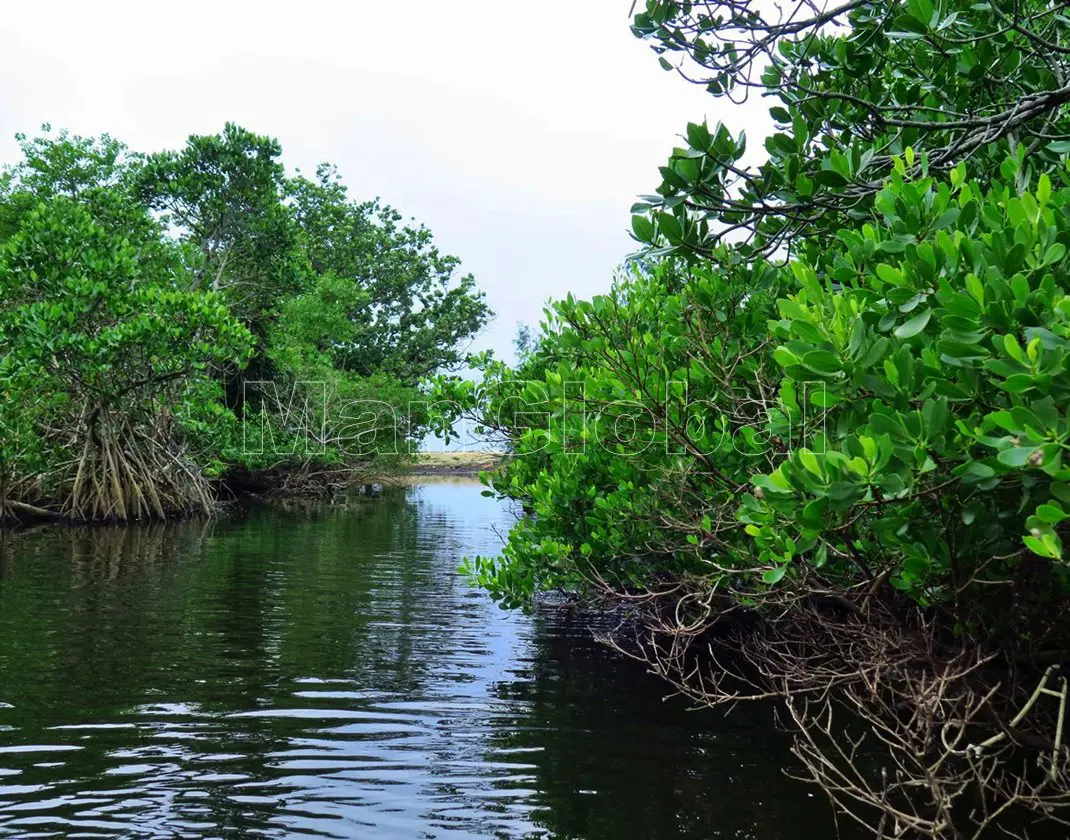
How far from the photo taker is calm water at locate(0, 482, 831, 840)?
4.64 metres

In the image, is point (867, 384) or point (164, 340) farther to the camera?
point (164, 340)

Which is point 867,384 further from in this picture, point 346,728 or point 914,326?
point 346,728

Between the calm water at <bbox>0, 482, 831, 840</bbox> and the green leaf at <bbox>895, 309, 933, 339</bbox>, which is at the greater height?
the green leaf at <bbox>895, 309, 933, 339</bbox>

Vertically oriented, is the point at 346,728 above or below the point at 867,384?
below

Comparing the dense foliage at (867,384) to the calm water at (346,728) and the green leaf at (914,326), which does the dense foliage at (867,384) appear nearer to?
the green leaf at (914,326)

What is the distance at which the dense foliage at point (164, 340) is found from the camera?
56.2ft

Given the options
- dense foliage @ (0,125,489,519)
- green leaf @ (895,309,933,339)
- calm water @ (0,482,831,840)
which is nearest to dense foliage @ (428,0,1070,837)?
green leaf @ (895,309,933,339)

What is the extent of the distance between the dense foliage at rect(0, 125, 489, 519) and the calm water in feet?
16.5

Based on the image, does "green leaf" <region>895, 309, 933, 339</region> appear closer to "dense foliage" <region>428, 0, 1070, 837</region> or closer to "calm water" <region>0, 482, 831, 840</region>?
"dense foliage" <region>428, 0, 1070, 837</region>

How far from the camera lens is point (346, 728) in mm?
6004

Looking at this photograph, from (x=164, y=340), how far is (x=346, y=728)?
13049 millimetres

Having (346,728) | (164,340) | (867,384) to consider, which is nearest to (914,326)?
(867,384)

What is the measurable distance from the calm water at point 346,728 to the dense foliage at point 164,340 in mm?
5041

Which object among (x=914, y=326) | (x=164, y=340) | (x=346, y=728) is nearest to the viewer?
(x=914, y=326)
